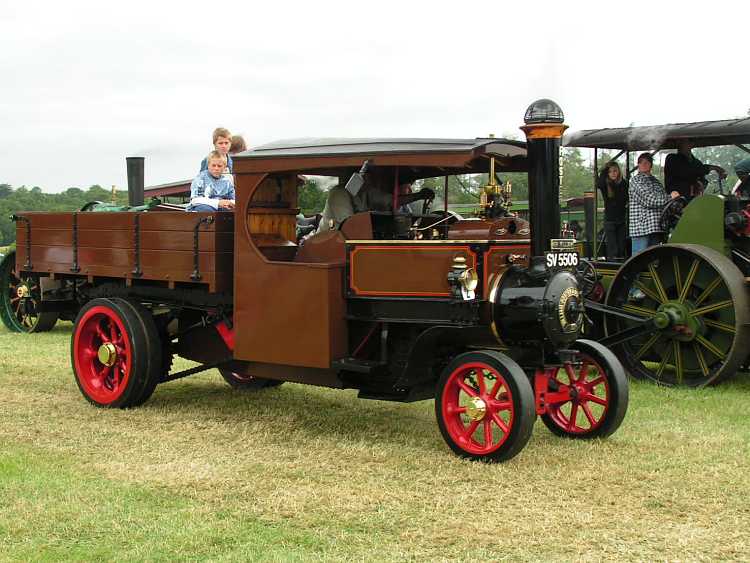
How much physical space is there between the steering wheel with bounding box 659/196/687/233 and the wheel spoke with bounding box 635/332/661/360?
0.98m

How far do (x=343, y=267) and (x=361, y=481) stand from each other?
1329mm

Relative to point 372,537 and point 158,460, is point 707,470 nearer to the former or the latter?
point 372,537

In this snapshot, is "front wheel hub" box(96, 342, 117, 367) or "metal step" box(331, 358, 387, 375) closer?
"metal step" box(331, 358, 387, 375)

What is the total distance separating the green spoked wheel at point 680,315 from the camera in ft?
22.5

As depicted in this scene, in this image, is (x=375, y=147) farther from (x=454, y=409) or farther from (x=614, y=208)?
(x=614, y=208)

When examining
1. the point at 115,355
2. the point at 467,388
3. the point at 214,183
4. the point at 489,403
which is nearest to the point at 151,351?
the point at 115,355

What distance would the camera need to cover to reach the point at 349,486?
4.50 metres

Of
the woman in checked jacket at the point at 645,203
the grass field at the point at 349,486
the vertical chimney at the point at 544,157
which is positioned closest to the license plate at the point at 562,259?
the vertical chimney at the point at 544,157

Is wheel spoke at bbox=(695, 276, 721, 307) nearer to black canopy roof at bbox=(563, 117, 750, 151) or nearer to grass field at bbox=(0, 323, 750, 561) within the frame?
grass field at bbox=(0, 323, 750, 561)

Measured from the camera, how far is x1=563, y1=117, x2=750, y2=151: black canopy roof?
7297 millimetres

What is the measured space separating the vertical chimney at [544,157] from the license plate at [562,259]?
18 centimetres

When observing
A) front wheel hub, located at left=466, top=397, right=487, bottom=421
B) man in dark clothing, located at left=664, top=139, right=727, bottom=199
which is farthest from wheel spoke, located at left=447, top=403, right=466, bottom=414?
man in dark clothing, located at left=664, top=139, right=727, bottom=199

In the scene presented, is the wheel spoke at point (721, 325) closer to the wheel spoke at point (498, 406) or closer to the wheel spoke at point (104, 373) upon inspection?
the wheel spoke at point (498, 406)

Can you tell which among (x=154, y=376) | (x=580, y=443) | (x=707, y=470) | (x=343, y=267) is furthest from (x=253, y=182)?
(x=707, y=470)
